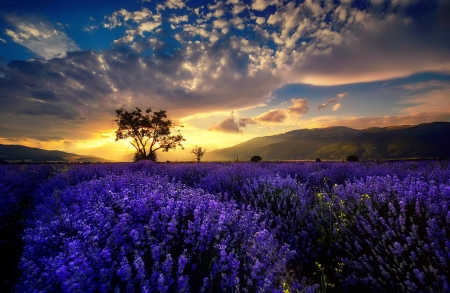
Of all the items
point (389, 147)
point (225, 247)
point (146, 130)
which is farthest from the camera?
point (389, 147)

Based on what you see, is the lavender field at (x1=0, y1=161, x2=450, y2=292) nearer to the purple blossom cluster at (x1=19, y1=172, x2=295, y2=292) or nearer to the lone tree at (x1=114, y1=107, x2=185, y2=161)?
the purple blossom cluster at (x1=19, y1=172, x2=295, y2=292)

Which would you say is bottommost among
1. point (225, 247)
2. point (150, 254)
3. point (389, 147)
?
point (150, 254)

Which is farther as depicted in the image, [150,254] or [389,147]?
[389,147]

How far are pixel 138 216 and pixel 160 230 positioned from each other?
0.96 feet

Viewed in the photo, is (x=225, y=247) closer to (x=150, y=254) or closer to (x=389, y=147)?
(x=150, y=254)

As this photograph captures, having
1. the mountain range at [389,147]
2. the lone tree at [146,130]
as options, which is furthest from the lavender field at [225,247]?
the mountain range at [389,147]

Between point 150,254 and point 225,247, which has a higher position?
point 225,247

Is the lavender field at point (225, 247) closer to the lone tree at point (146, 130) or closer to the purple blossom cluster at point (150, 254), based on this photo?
the purple blossom cluster at point (150, 254)

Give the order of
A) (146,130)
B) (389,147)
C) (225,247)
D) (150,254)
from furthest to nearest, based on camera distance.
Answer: (389,147), (146,130), (150,254), (225,247)

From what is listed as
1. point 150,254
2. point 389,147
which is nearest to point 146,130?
point 150,254

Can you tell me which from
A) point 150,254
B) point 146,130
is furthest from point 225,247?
point 146,130

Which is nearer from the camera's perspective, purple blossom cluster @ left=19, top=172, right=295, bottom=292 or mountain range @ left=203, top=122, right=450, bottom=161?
purple blossom cluster @ left=19, top=172, right=295, bottom=292

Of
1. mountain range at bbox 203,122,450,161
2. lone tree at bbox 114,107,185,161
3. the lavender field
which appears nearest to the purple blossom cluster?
the lavender field

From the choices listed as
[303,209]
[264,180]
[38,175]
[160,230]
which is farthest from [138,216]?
[38,175]
